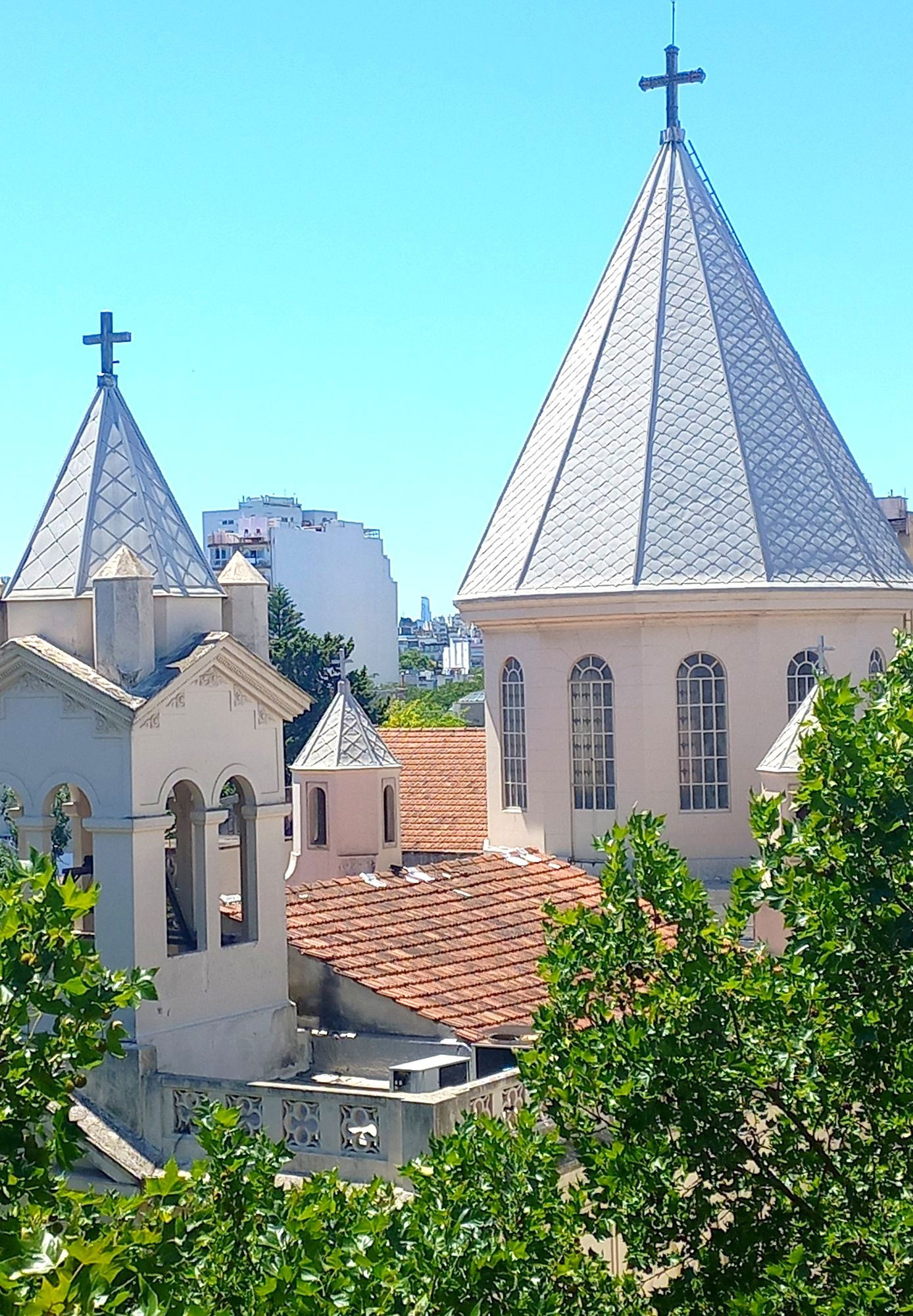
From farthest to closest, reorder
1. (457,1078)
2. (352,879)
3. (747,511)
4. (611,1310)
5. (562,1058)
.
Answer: (747,511), (352,879), (457,1078), (562,1058), (611,1310)

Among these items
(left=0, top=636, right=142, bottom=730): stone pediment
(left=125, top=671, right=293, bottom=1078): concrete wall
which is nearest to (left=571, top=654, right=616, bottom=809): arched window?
(left=125, top=671, right=293, bottom=1078): concrete wall

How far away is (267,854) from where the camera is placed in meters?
20.0

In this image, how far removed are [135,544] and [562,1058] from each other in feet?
31.0

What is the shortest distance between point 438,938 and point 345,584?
Result: 90.4 m

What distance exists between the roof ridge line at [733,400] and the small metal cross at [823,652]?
1.36 m

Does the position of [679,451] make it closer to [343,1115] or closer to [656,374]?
[656,374]

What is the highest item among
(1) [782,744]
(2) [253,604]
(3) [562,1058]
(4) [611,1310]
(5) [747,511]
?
(5) [747,511]

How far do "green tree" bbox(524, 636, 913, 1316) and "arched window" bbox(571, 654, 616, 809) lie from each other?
16.8 metres

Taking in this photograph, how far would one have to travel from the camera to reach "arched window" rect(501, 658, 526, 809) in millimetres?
29906

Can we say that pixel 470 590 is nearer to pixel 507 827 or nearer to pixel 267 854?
pixel 507 827

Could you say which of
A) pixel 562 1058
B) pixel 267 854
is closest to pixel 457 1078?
pixel 267 854

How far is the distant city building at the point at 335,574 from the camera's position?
10625 cm

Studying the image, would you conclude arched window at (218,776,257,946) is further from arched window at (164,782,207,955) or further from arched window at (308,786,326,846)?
arched window at (308,786,326,846)

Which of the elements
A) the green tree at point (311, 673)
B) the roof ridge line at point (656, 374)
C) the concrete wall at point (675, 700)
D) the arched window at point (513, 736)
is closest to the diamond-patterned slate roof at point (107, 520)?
the concrete wall at point (675, 700)
